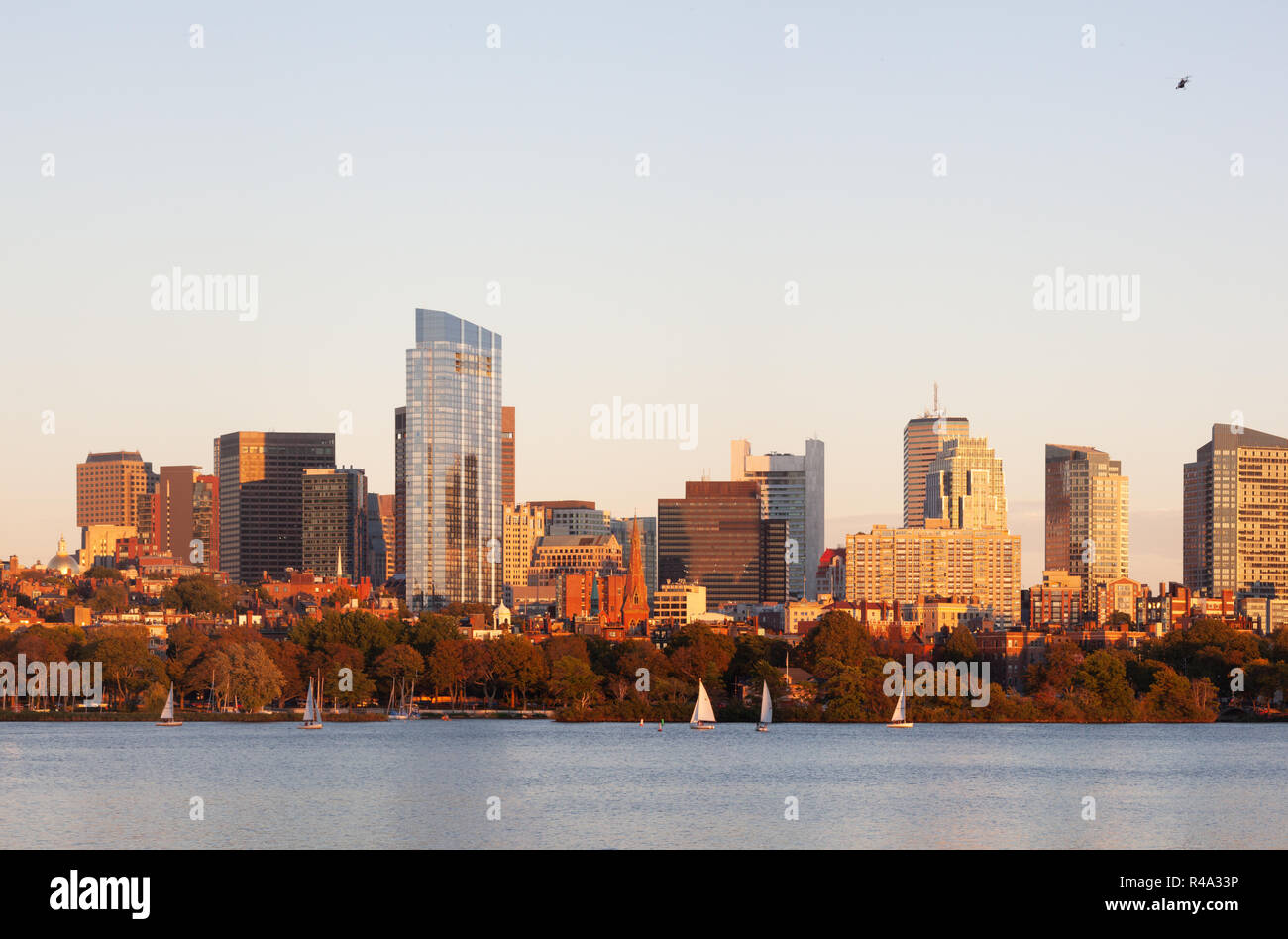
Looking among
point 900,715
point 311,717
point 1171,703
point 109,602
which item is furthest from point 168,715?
point 109,602

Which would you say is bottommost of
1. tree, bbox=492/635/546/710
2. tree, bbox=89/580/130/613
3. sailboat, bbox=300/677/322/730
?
sailboat, bbox=300/677/322/730

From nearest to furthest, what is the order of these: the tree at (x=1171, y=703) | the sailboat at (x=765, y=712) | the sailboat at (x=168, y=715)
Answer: the sailboat at (x=765, y=712) < the sailboat at (x=168, y=715) < the tree at (x=1171, y=703)

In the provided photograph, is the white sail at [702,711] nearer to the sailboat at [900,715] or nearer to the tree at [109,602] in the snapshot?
the sailboat at [900,715]

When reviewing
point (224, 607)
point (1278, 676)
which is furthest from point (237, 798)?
point (224, 607)

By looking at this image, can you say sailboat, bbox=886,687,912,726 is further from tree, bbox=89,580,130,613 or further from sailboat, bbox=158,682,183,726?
tree, bbox=89,580,130,613

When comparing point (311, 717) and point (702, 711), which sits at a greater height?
point (702, 711)

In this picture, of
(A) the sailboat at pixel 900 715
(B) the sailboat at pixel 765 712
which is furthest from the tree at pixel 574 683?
(A) the sailboat at pixel 900 715

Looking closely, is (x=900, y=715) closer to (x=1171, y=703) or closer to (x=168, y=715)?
(x=1171, y=703)

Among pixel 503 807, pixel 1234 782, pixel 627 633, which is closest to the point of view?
pixel 503 807

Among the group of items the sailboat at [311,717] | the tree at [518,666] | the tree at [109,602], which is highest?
the tree at [109,602]

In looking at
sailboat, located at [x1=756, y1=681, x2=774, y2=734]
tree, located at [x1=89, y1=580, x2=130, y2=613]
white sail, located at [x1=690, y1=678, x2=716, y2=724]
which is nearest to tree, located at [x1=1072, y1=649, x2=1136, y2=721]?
sailboat, located at [x1=756, y1=681, x2=774, y2=734]

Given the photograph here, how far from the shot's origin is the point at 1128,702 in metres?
120

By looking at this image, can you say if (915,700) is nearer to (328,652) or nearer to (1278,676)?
(1278,676)
